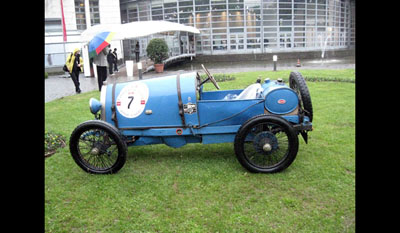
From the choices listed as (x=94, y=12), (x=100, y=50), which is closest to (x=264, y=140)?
(x=100, y=50)

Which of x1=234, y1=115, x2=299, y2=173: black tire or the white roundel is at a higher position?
the white roundel

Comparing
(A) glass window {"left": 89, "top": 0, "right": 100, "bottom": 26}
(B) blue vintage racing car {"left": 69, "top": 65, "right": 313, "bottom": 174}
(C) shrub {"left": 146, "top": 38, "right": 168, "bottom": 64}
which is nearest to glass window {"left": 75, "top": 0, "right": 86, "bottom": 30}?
(A) glass window {"left": 89, "top": 0, "right": 100, "bottom": 26}

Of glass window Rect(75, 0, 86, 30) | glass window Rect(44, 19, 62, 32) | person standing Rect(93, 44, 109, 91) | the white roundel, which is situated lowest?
the white roundel

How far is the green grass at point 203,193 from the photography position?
3.50 metres

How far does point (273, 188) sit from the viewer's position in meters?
4.21

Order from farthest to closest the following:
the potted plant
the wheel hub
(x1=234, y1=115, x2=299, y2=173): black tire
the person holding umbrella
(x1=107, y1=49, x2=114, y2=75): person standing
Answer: the potted plant < (x1=107, y1=49, x2=114, y2=75): person standing < the person holding umbrella < the wheel hub < (x1=234, y1=115, x2=299, y2=173): black tire

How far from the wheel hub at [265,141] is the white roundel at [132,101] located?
171 centimetres

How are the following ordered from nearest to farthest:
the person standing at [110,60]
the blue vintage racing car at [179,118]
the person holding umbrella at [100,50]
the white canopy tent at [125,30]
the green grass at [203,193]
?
the green grass at [203,193] < the blue vintage racing car at [179,118] < the person holding umbrella at [100,50] < the white canopy tent at [125,30] < the person standing at [110,60]

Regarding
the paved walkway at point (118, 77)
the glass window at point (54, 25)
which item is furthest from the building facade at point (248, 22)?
the glass window at point (54, 25)

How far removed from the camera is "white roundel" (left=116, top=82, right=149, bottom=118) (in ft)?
16.1

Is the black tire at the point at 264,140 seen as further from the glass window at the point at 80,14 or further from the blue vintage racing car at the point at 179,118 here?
the glass window at the point at 80,14

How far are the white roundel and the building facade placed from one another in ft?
90.6

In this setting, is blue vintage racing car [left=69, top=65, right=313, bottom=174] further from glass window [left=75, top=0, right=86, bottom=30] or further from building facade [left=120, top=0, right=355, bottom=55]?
building facade [left=120, top=0, right=355, bottom=55]
